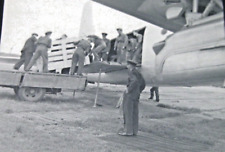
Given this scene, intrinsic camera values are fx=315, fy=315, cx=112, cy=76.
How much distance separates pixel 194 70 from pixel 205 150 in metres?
1.41

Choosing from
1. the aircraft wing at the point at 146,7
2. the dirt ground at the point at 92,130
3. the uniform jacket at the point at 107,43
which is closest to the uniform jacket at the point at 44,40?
the dirt ground at the point at 92,130

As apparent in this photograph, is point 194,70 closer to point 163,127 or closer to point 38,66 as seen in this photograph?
point 163,127

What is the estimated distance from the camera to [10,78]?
9383mm

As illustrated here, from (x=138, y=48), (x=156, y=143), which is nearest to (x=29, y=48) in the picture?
(x=138, y=48)

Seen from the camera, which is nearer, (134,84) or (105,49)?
(134,84)

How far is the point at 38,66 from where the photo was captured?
37.9 ft

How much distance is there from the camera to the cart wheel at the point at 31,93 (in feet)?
31.9

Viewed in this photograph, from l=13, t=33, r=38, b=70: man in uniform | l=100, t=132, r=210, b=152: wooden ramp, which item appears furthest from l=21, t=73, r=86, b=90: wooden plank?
l=100, t=132, r=210, b=152: wooden ramp

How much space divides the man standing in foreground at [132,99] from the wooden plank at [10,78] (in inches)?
169

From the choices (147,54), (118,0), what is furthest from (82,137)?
(147,54)

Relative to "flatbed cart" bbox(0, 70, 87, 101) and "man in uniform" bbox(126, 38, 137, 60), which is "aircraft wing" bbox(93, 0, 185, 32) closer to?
"man in uniform" bbox(126, 38, 137, 60)

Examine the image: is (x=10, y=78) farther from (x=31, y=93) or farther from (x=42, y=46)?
(x=42, y=46)

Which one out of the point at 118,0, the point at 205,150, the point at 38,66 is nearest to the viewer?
the point at 205,150

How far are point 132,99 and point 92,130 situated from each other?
1.03 meters
